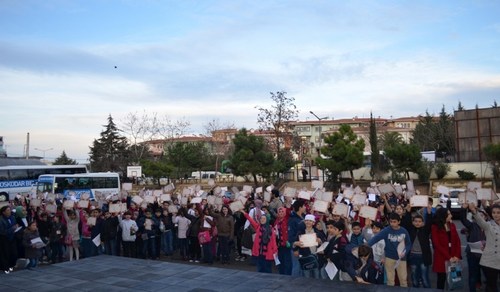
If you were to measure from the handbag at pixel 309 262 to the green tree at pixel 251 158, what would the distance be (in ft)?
89.6

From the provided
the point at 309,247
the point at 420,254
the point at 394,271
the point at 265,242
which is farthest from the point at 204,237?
the point at 420,254

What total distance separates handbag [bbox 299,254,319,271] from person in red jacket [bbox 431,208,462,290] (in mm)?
2027

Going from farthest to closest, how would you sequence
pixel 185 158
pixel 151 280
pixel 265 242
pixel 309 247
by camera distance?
1. pixel 185 158
2. pixel 265 242
3. pixel 151 280
4. pixel 309 247

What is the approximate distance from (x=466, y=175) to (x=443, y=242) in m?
30.0

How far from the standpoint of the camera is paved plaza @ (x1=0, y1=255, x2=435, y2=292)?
7141 mm

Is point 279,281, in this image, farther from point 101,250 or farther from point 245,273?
point 101,250

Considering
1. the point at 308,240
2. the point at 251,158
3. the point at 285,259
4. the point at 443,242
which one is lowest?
the point at 285,259

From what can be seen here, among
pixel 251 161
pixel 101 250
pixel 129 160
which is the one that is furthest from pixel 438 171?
pixel 129 160

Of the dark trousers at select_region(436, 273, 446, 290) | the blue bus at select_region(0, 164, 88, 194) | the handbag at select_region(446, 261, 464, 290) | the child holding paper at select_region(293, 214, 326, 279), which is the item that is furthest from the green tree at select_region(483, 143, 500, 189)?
the blue bus at select_region(0, 164, 88, 194)

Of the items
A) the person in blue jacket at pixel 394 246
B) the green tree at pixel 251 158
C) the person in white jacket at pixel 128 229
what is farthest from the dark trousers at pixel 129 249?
the green tree at pixel 251 158

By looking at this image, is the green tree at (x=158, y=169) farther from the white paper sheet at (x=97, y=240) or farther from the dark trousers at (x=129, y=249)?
the white paper sheet at (x=97, y=240)

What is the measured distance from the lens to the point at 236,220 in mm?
12398

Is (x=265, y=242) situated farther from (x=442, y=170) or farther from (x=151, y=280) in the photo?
(x=442, y=170)

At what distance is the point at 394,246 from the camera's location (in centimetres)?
693
